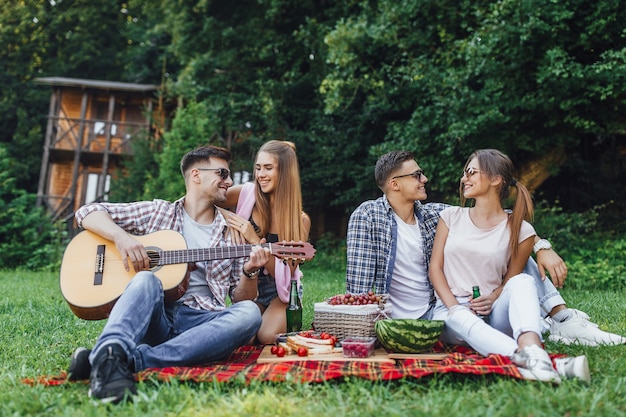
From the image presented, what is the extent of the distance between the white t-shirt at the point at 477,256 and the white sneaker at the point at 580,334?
2.11ft

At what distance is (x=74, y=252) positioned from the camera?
140 inches

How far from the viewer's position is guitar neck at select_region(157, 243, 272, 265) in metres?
3.47

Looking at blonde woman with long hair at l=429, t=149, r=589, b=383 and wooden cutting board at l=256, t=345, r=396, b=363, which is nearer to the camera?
wooden cutting board at l=256, t=345, r=396, b=363

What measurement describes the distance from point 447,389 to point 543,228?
853 centimetres

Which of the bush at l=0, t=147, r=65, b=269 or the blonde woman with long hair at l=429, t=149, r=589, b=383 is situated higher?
the blonde woman with long hair at l=429, t=149, r=589, b=383

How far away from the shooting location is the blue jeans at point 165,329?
9.04 ft

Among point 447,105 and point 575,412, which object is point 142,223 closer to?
point 575,412

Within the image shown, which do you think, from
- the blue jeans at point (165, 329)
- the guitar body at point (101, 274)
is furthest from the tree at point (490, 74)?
the blue jeans at point (165, 329)

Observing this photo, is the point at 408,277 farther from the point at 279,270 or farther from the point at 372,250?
the point at 279,270

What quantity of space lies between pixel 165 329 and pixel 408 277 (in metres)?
1.74

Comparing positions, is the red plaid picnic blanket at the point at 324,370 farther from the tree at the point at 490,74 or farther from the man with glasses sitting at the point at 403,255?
the tree at the point at 490,74

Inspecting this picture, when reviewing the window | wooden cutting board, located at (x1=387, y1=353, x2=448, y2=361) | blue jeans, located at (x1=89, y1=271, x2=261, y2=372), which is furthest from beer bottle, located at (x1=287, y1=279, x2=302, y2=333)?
the window

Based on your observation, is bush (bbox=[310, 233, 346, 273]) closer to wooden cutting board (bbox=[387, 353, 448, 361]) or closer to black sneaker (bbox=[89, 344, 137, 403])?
wooden cutting board (bbox=[387, 353, 448, 361])

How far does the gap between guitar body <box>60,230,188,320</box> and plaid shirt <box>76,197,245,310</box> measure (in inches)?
4.6
